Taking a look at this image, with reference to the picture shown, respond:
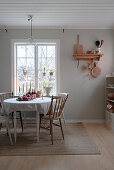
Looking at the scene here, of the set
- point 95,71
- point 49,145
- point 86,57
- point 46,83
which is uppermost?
point 86,57

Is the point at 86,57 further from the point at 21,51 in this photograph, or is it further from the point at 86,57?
the point at 21,51

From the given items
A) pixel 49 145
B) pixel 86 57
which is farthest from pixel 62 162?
pixel 86 57

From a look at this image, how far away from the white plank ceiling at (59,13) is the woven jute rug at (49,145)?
2.51 m

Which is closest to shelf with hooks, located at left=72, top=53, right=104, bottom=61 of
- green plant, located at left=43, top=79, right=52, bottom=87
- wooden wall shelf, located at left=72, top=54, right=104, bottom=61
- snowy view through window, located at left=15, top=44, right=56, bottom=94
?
wooden wall shelf, located at left=72, top=54, right=104, bottom=61

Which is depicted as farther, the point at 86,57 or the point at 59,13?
the point at 86,57

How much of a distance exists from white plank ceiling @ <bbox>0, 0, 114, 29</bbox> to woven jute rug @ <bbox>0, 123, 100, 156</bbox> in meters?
2.51

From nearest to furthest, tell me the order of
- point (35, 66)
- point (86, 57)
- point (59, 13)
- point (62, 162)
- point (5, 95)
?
point (62, 162) < point (59, 13) < point (5, 95) < point (86, 57) < point (35, 66)

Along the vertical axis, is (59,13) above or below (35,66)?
above

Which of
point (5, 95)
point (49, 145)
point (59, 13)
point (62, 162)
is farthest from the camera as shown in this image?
point (5, 95)

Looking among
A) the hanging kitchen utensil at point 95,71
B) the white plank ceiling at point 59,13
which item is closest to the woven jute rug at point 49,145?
the hanging kitchen utensil at point 95,71

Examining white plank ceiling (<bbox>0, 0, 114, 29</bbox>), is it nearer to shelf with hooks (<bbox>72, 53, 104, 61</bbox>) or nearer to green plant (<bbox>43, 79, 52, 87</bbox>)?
shelf with hooks (<bbox>72, 53, 104, 61</bbox>)

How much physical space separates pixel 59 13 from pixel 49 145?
2611mm

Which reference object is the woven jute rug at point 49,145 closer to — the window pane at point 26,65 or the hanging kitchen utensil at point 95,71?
the window pane at point 26,65

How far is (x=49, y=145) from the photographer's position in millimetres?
2844
